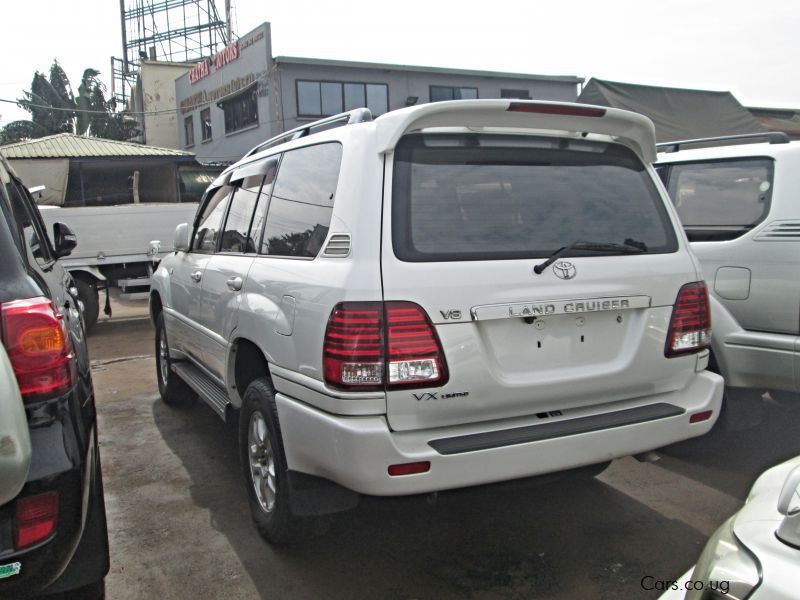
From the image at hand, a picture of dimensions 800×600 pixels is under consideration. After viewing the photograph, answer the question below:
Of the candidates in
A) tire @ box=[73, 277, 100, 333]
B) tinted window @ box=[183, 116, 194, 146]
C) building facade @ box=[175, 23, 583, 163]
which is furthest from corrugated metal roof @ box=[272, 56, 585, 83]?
tire @ box=[73, 277, 100, 333]

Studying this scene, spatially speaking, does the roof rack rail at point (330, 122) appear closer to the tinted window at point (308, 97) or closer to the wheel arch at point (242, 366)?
the wheel arch at point (242, 366)

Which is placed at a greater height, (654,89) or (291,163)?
(654,89)

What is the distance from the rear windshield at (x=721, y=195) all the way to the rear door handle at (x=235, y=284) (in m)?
2.96

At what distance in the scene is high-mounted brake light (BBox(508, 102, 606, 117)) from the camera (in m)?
2.79

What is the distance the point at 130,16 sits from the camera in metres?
36.5

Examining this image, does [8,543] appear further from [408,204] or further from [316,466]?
[408,204]

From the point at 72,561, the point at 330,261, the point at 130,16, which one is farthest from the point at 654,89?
the point at 130,16

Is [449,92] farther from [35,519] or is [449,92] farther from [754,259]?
[35,519]

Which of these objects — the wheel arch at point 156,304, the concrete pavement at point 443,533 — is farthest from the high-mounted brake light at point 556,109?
the wheel arch at point 156,304

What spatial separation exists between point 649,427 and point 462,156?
1380 millimetres

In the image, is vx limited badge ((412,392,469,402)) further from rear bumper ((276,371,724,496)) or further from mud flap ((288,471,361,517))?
mud flap ((288,471,361,517))

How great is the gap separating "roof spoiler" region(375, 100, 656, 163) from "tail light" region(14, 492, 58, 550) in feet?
5.49

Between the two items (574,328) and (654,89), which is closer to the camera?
(574,328)

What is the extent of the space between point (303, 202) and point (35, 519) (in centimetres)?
172
